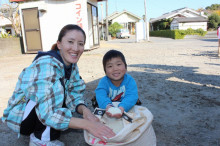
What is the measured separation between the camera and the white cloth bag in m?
1.54

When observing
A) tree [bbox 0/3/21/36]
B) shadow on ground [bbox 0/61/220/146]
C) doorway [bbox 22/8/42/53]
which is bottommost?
shadow on ground [bbox 0/61/220/146]

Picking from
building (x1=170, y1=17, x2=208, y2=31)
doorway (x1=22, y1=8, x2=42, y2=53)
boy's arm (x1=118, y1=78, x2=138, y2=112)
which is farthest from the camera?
building (x1=170, y1=17, x2=208, y2=31)

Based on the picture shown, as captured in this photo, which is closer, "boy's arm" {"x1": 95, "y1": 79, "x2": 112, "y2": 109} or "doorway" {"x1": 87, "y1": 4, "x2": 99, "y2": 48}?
"boy's arm" {"x1": 95, "y1": 79, "x2": 112, "y2": 109}

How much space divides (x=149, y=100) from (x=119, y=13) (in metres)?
39.1

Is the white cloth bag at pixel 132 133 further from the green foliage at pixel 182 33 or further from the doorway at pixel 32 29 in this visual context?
the green foliage at pixel 182 33

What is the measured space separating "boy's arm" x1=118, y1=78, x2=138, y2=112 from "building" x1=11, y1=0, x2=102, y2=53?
333 inches

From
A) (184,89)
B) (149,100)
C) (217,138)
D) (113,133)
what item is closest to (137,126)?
(113,133)

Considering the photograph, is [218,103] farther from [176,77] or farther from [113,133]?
[113,133]

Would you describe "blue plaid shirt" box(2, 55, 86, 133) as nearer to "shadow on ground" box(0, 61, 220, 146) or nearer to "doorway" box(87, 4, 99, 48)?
"shadow on ground" box(0, 61, 220, 146)

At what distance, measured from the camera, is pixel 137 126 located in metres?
1.68

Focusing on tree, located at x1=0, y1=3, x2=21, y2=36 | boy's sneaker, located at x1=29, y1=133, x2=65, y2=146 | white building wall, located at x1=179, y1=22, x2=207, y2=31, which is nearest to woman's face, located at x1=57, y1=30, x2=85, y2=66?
boy's sneaker, located at x1=29, y1=133, x2=65, y2=146

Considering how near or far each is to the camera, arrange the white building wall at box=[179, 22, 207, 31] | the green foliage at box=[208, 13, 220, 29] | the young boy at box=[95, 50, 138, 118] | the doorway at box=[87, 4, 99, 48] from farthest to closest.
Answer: the green foliage at box=[208, 13, 220, 29] → the white building wall at box=[179, 22, 207, 31] → the doorway at box=[87, 4, 99, 48] → the young boy at box=[95, 50, 138, 118]

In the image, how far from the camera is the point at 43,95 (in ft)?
5.32

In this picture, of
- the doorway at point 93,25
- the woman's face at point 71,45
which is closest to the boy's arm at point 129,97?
the woman's face at point 71,45
